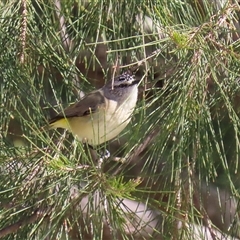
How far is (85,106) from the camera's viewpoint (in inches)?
74.2

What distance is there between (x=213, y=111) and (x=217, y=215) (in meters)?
1.39

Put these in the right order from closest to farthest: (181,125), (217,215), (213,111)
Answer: (181,125), (213,111), (217,215)

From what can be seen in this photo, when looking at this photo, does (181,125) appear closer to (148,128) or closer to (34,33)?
(148,128)

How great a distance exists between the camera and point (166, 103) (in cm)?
132

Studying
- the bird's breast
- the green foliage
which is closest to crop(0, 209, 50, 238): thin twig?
the green foliage

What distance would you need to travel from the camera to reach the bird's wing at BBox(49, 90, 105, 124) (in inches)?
73.8

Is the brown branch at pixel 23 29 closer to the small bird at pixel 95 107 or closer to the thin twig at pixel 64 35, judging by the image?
the thin twig at pixel 64 35

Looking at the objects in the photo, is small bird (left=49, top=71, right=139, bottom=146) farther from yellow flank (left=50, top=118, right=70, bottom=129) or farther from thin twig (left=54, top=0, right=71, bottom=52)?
thin twig (left=54, top=0, right=71, bottom=52)

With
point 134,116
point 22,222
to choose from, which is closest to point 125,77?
point 134,116

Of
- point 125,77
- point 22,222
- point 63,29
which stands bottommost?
point 22,222

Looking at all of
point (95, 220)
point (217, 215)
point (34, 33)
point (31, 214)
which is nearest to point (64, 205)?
point (95, 220)

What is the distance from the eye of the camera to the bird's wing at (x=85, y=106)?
1.88 m

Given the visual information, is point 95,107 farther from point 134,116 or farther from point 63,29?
point 134,116

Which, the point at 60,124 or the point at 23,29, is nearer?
the point at 23,29
